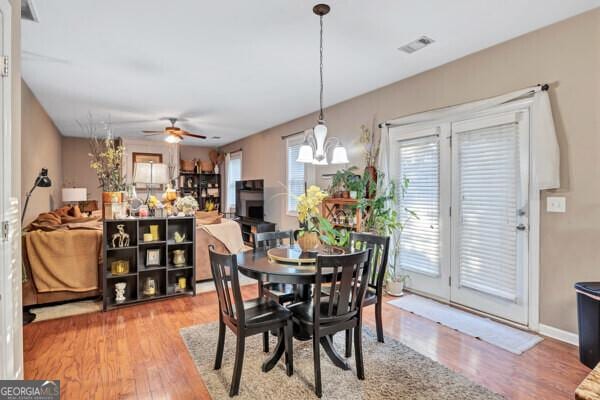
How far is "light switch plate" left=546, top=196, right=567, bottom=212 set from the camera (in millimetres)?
2621

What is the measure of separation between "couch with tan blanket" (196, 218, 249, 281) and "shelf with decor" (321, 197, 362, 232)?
4.44ft

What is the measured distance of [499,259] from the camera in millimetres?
3068

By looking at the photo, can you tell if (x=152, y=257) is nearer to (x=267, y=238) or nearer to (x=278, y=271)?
(x=267, y=238)

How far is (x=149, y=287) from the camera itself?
147 inches

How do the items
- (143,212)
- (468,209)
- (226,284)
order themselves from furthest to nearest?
(143,212), (468,209), (226,284)

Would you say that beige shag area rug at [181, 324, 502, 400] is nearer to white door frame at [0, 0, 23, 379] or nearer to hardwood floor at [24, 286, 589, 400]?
hardwood floor at [24, 286, 589, 400]

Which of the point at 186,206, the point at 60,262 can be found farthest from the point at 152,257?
the point at 60,262

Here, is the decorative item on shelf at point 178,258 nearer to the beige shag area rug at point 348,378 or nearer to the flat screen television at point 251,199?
the beige shag area rug at point 348,378

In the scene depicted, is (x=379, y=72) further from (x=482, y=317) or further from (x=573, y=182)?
(x=482, y=317)

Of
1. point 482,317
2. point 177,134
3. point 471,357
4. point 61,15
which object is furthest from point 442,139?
point 177,134

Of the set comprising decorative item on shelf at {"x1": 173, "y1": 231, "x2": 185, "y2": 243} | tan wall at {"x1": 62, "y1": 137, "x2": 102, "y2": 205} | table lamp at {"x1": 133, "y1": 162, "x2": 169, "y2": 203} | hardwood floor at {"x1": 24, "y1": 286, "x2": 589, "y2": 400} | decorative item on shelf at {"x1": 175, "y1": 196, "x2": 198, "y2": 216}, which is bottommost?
hardwood floor at {"x1": 24, "y1": 286, "x2": 589, "y2": 400}

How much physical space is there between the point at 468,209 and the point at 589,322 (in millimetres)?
1385

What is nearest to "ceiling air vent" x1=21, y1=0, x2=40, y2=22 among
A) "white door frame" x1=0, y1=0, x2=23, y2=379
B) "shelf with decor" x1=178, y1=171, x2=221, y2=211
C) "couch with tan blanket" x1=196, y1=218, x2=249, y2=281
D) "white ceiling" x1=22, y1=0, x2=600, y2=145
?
"white ceiling" x1=22, y1=0, x2=600, y2=145

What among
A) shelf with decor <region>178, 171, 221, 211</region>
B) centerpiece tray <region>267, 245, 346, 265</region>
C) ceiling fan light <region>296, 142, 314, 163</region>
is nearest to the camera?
centerpiece tray <region>267, 245, 346, 265</region>
